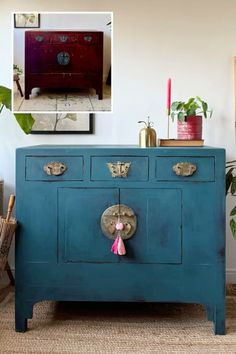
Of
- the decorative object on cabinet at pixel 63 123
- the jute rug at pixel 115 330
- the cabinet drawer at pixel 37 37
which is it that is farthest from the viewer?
the decorative object on cabinet at pixel 63 123

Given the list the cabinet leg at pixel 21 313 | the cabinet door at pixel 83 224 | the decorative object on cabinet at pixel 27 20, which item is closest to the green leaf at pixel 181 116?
the cabinet door at pixel 83 224

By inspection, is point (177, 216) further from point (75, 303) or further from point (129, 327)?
point (75, 303)

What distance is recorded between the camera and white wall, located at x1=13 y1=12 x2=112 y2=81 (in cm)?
246

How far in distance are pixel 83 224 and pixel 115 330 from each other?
56 cm

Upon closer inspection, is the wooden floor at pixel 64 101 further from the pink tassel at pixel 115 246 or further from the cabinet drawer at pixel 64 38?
the pink tassel at pixel 115 246

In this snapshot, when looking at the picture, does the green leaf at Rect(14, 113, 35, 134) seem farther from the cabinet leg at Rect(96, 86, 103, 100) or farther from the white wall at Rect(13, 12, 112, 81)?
the cabinet leg at Rect(96, 86, 103, 100)

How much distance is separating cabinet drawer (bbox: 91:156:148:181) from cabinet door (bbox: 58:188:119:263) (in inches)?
2.7

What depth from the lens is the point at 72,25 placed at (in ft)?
8.08

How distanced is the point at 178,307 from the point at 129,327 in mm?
392

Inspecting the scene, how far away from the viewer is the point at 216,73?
2.53 metres

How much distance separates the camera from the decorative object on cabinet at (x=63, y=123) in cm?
255

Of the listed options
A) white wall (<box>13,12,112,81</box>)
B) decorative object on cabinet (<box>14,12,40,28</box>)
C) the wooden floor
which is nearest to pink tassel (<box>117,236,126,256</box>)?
the wooden floor

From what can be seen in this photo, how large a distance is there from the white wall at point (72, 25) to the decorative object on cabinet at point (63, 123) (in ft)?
0.98

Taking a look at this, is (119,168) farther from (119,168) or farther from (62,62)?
(62,62)
